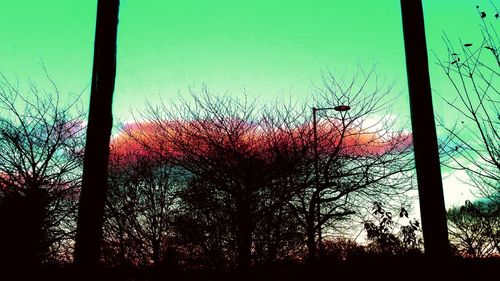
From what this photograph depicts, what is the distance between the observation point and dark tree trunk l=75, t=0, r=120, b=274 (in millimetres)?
4125

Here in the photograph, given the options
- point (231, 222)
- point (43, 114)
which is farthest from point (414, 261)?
point (43, 114)

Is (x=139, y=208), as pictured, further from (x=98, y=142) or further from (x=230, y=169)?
(x=98, y=142)

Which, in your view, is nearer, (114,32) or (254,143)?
(114,32)

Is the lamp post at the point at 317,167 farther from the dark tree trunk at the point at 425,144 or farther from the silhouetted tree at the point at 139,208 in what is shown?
the dark tree trunk at the point at 425,144

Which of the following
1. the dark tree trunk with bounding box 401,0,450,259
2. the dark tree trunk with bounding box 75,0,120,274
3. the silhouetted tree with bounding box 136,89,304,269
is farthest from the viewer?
the silhouetted tree with bounding box 136,89,304,269

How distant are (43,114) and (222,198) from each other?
26.0ft

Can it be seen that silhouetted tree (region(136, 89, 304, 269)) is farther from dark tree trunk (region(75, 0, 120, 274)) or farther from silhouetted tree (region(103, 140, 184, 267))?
dark tree trunk (region(75, 0, 120, 274))

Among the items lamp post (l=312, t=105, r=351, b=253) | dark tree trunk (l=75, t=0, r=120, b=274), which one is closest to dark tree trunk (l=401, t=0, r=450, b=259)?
dark tree trunk (l=75, t=0, r=120, b=274)

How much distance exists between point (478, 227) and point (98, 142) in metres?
17.1

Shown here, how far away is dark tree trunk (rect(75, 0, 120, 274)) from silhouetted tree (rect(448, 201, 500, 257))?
13113mm

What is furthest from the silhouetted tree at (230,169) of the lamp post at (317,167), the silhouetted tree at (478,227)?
the silhouetted tree at (478,227)

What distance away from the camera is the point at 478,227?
17.3m

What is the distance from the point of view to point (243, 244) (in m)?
11.8

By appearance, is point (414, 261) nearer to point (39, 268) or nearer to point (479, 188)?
point (479, 188)
